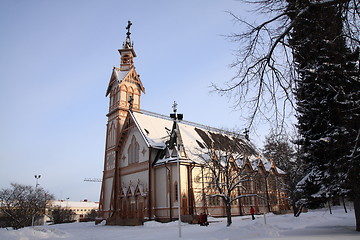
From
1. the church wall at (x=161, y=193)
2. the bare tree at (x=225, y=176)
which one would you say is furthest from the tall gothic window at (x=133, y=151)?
the bare tree at (x=225, y=176)

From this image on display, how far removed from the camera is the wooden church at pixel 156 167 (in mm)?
32031

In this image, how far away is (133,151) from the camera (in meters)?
37.9

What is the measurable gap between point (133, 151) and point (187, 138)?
24.3 feet

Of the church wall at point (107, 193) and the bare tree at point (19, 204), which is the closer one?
the church wall at point (107, 193)

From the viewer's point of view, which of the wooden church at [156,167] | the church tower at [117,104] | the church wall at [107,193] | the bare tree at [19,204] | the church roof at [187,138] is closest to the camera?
the wooden church at [156,167]

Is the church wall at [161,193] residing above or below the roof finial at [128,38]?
below

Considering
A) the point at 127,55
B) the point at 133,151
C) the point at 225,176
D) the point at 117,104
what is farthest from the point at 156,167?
the point at 127,55

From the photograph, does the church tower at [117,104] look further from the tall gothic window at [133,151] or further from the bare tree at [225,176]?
the bare tree at [225,176]

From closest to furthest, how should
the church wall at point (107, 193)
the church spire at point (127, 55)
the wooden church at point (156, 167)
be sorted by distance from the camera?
the wooden church at point (156, 167), the church wall at point (107, 193), the church spire at point (127, 55)

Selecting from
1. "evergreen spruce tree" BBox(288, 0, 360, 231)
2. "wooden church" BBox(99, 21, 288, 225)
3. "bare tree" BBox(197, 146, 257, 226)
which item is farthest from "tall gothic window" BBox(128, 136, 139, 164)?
"evergreen spruce tree" BBox(288, 0, 360, 231)

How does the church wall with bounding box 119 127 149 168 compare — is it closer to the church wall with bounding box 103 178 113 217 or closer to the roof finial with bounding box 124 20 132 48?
the church wall with bounding box 103 178 113 217

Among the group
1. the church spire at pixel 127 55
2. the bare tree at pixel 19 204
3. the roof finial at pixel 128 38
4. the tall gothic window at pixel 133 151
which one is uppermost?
the roof finial at pixel 128 38

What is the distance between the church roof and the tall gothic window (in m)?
2.31

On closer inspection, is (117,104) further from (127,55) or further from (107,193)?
(107,193)
